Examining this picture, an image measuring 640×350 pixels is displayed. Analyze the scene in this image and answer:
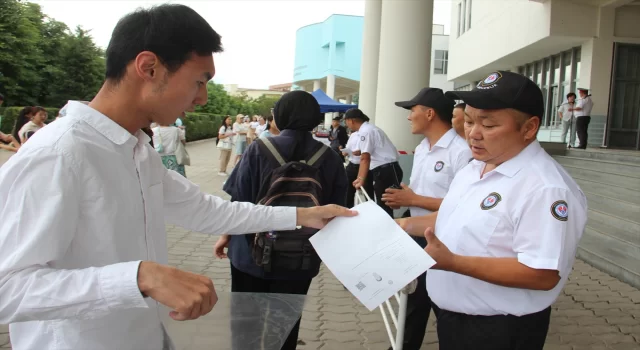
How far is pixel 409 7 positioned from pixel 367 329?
22.6 feet

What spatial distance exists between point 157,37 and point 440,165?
281cm

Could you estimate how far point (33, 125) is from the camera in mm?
8336

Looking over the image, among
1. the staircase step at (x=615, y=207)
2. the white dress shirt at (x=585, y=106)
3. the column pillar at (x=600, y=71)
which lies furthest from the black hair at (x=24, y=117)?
the column pillar at (x=600, y=71)

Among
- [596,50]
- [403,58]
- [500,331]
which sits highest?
[596,50]

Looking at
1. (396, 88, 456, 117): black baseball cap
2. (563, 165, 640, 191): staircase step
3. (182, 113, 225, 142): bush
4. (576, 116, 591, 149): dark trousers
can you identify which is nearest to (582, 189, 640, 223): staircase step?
(563, 165, 640, 191): staircase step

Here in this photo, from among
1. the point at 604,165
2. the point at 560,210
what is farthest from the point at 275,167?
the point at 604,165

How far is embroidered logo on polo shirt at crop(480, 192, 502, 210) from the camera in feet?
5.54

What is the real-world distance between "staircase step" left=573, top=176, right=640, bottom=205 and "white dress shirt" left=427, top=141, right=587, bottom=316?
17.9ft

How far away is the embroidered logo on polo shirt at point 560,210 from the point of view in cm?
155

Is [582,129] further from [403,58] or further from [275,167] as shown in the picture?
[275,167]

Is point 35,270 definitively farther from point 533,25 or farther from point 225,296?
point 533,25

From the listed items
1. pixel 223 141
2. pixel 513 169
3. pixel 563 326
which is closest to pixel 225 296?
pixel 513 169

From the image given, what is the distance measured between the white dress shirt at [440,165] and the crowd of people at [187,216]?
1.20 metres

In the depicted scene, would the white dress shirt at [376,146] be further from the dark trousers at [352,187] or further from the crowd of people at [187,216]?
the crowd of people at [187,216]
